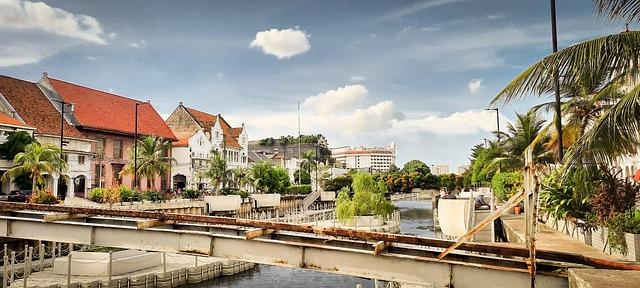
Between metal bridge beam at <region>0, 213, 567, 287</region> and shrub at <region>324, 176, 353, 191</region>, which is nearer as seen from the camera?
metal bridge beam at <region>0, 213, 567, 287</region>

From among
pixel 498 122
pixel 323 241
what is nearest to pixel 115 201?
pixel 323 241

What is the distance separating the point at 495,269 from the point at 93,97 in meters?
59.8

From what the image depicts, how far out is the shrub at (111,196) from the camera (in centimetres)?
3725

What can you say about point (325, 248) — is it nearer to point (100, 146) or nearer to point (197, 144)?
point (100, 146)

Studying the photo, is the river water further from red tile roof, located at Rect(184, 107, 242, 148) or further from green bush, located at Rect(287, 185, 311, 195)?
red tile roof, located at Rect(184, 107, 242, 148)

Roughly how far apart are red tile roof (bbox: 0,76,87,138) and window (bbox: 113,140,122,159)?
5199mm

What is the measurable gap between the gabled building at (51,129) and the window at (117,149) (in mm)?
5808

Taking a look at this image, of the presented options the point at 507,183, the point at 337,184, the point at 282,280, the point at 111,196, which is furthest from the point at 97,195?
the point at 337,184

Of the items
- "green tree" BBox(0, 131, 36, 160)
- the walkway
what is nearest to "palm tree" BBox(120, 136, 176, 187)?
"green tree" BBox(0, 131, 36, 160)

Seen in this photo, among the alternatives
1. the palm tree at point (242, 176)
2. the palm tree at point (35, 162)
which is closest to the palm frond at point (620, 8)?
the palm tree at point (35, 162)

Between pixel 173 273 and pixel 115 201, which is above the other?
pixel 115 201

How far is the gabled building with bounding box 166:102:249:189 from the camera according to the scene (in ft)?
219

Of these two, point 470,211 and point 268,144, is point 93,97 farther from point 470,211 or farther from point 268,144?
point 268,144

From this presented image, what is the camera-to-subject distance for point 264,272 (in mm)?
28547
